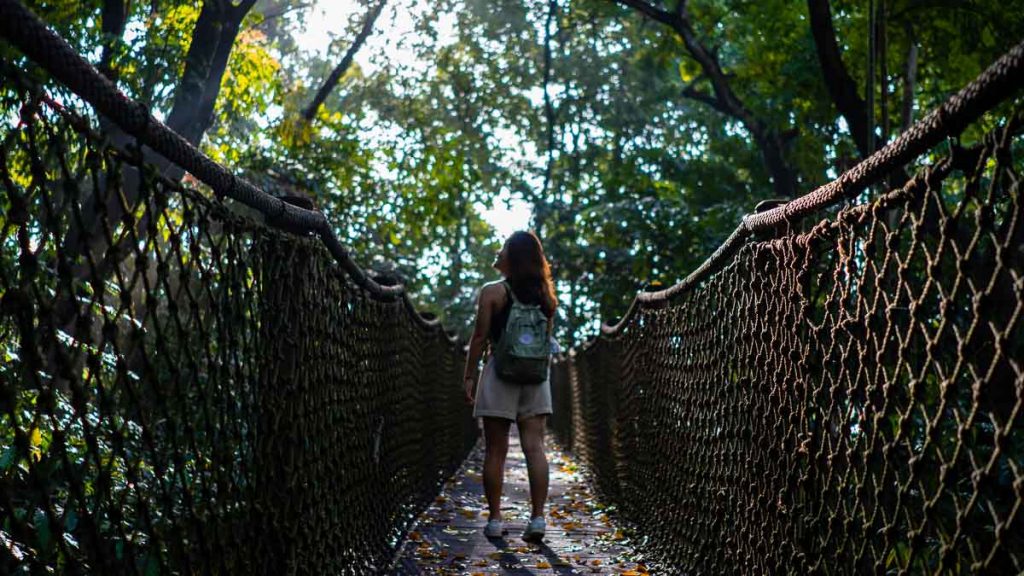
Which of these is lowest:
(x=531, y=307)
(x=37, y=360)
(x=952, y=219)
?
(x=37, y=360)

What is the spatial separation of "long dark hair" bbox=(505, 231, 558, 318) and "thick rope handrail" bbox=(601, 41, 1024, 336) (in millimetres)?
2666

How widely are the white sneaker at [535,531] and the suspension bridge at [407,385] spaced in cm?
15

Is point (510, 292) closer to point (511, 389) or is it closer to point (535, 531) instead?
point (511, 389)

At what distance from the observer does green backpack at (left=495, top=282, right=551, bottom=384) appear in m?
5.98

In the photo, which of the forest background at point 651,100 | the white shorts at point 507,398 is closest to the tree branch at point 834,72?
the forest background at point 651,100

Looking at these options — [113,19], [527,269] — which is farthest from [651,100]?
[527,269]

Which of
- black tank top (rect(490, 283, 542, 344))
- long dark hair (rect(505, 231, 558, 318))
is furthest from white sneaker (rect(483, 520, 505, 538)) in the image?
long dark hair (rect(505, 231, 558, 318))

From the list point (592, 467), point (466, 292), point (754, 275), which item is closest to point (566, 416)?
point (592, 467)

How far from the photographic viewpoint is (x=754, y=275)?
3.36 meters

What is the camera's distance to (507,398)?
610 centimetres

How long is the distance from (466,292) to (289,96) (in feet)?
61.6

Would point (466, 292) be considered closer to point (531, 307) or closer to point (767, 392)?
point (531, 307)

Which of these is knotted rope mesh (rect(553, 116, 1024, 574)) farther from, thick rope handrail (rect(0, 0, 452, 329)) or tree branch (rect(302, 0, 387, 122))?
tree branch (rect(302, 0, 387, 122))

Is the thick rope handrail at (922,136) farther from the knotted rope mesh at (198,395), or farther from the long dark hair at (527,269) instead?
the long dark hair at (527,269)
